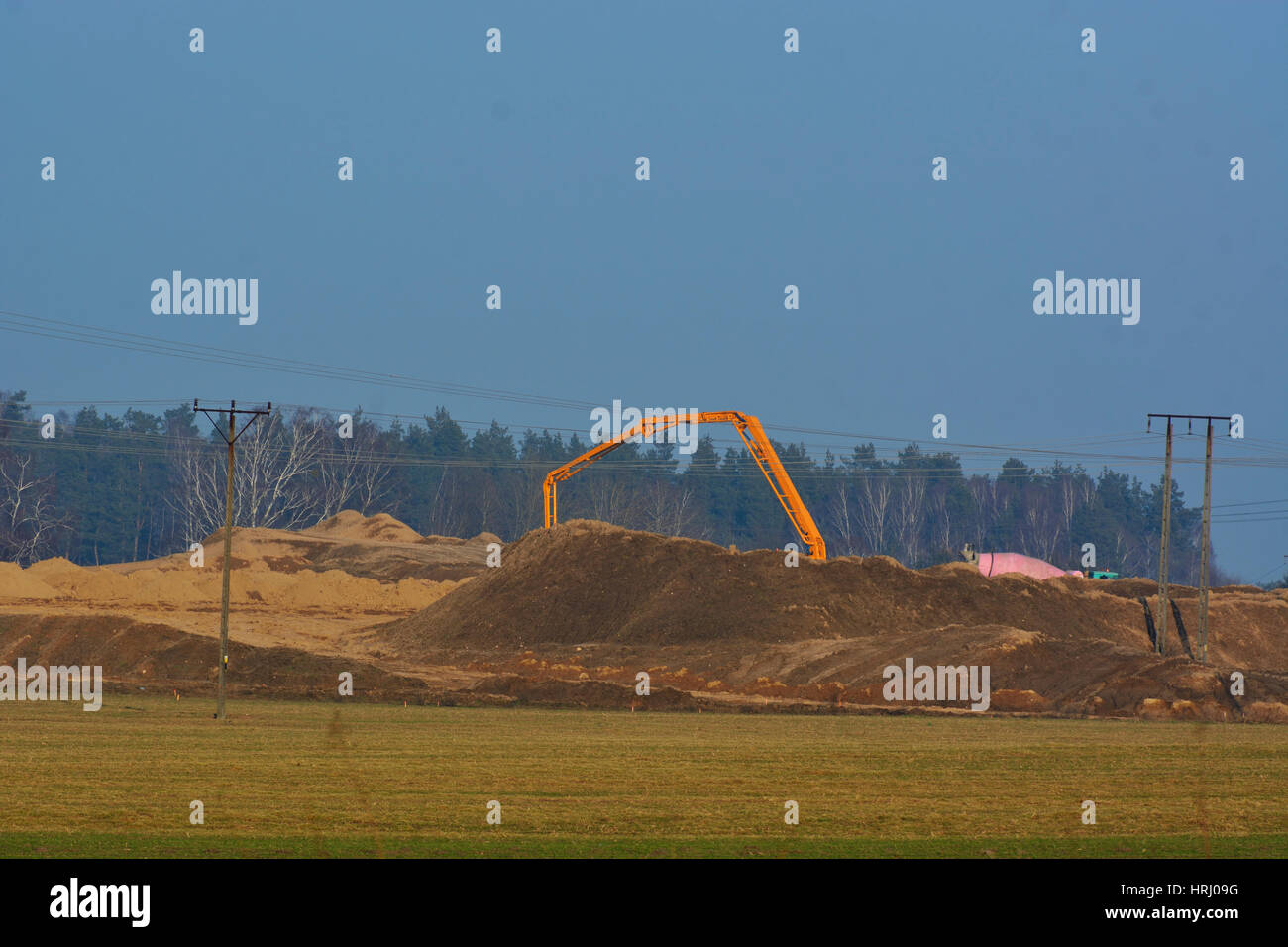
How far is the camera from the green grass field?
62.0 feet

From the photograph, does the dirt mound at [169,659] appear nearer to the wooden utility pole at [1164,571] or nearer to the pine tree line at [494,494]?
the wooden utility pole at [1164,571]

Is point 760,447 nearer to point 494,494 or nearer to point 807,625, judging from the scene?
point 807,625

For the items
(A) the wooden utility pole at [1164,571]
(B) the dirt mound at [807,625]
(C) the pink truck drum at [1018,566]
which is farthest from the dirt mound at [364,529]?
(A) the wooden utility pole at [1164,571]

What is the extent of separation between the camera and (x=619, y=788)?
25641mm

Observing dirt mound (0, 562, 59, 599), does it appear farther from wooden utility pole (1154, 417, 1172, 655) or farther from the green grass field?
wooden utility pole (1154, 417, 1172, 655)

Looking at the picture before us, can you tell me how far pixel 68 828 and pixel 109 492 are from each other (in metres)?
143

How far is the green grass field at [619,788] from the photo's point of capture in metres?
18.9

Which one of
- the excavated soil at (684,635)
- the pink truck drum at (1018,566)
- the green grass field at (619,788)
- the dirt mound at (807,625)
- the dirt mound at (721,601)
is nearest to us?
the green grass field at (619,788)

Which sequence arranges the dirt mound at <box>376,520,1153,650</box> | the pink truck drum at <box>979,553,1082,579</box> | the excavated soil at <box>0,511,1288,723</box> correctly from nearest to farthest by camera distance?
the excavated soil at <box>0,511,1288,723</box> → the dirt mound at <box>376,520,1153,650</box> → the pink truck drum at <box>979,553,1082,579</box>

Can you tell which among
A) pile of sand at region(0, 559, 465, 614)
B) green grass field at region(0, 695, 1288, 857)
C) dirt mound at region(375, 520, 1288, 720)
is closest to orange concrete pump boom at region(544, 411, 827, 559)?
dirt mound at region(375, 520, 1288, 720)

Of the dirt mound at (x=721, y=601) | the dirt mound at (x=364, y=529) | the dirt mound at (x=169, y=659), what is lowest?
the dirt mound at (x=169, y=659)

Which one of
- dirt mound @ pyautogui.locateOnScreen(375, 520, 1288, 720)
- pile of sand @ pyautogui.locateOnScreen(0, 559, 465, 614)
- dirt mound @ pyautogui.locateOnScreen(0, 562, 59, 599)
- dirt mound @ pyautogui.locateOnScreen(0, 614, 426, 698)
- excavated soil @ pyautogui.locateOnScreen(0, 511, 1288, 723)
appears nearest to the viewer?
excavated soil @ pyautogui.locateOnScreen(0, 511, 1288, 723)

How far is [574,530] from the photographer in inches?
3150

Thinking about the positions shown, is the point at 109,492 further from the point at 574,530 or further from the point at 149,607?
the point at 574,530
